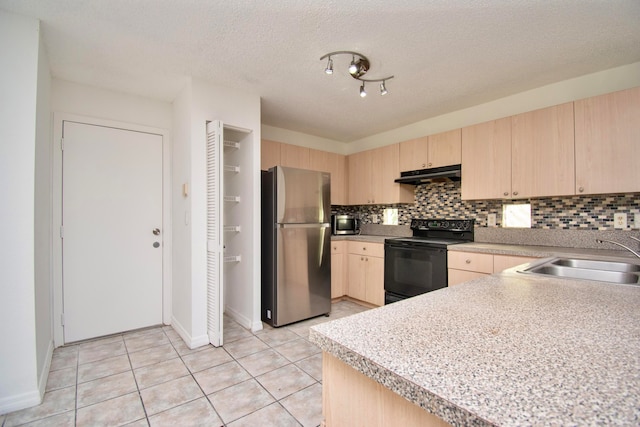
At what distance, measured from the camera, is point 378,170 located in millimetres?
3830

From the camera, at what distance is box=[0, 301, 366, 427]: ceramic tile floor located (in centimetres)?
163

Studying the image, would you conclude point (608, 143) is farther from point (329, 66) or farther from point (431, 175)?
point (329, 66)

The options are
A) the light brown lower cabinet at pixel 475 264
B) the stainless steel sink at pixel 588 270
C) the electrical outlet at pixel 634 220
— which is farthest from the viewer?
the light brown lower cabinet at pixel 475 264

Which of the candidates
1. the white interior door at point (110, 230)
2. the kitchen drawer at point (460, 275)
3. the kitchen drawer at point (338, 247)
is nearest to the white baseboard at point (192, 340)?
the white interior door at point (110, 230)

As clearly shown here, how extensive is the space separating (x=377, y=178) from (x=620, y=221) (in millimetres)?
2303

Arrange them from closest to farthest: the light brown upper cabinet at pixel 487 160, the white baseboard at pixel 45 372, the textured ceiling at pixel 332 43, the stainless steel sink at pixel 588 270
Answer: the stainless steel sink at pixel 588 270 → the textured ceiling at pixel 332 43 → the white baseboard at pixel 45 372 → the light brown upper cabinet at pixel 487 160

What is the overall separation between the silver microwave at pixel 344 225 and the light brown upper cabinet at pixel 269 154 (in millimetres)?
1099

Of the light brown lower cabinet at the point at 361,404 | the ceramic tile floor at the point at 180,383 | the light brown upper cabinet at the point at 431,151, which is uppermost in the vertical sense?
the light brown upper cabinet at the point at 431,151

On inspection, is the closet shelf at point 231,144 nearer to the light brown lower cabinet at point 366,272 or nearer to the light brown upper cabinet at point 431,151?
the light brown lower cabinet at point 366,272

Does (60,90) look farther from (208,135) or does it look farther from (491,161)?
(491,161)

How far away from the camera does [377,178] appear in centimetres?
384

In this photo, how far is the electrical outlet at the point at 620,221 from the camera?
7.55 feet

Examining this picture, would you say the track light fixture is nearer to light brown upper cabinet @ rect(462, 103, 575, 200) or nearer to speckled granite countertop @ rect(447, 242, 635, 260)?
light brown upper cabinet @ rect(462, 103, 575, 200)

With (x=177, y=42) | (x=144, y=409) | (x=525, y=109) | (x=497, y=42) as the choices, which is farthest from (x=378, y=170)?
(x=144, y=409)
